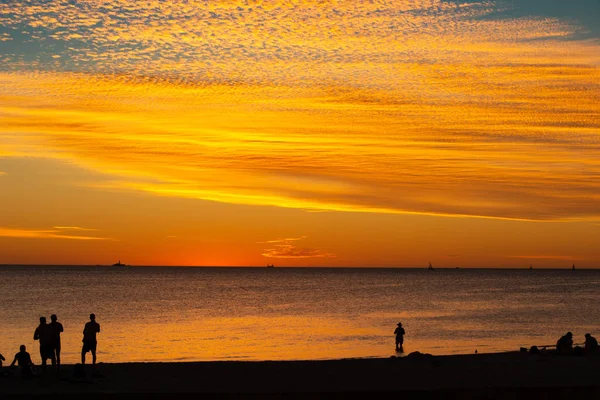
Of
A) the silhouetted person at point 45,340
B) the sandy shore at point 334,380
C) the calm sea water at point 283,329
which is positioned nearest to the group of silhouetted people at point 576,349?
the sandy shore at point 334,380

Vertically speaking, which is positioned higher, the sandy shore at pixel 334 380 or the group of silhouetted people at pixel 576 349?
the group of silhouetted people at pixel 576 349

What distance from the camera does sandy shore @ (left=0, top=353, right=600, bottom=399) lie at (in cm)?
2108

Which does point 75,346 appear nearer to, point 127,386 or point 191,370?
point 191,370

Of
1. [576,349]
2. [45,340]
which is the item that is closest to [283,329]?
[576,349]

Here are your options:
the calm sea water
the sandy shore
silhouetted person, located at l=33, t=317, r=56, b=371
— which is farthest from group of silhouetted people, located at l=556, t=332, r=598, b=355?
silhouetted person, located at l=33, t=317, r=56, b=371

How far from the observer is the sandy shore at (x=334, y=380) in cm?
2108

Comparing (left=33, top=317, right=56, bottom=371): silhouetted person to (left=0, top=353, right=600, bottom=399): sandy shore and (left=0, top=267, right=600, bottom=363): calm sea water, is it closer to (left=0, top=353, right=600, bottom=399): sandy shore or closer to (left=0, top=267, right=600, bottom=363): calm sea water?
(left=0, top=353, right=600, bottom=399): sandy shore

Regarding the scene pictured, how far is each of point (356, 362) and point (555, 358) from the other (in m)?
8.19

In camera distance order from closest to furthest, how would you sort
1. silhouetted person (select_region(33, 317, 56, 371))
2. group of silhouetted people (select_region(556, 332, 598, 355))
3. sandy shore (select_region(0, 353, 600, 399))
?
1. sandy shore (select_region(0, 353, 600, 399))
2. silhouetted person (select_region(33, 317, 56, 371))
3. group of silhouetted people (select_region(556, 332, 598, 355))

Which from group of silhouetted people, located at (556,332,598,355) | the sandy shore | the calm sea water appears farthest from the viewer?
the calm sea water

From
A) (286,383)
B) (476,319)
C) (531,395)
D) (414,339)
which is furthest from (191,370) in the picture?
(476,319)

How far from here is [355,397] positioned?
2095cm

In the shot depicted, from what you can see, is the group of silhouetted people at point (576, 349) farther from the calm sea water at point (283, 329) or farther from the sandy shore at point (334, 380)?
the calm sea water at point (283, 329)

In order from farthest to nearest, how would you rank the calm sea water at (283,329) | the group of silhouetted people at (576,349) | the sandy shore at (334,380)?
1. the calm sea water at (283,329)
2. the group of silhouetted people at (576,349)
3. the sandy shore at (334,380)
